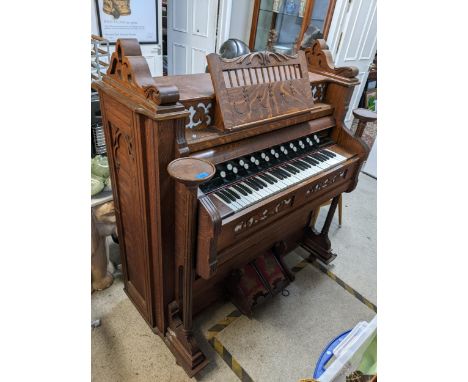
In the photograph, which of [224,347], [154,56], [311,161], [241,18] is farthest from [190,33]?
[224,347]

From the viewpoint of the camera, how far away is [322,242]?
2.38 m

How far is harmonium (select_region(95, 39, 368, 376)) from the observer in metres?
1.10

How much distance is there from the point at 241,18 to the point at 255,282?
3537mm

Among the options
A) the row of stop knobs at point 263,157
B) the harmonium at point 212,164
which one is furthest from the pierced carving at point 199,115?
the row of stop knobs at point 263,157

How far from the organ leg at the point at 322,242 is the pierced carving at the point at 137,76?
1652mm

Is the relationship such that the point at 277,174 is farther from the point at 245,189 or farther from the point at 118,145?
the point at 118,145

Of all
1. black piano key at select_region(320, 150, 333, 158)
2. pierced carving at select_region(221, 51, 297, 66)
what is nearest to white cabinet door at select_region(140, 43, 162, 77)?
pierced carving at select_region(221, 51, 297, 66)

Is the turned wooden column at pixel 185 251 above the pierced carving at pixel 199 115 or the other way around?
the other way around

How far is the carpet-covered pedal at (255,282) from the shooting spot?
187 cm

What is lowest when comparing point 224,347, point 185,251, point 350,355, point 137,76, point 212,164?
point 224,347

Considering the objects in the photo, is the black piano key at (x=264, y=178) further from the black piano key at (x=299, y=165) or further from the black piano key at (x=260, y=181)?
the black piano key at (x=299, y=165)

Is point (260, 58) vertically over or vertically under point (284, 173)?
over

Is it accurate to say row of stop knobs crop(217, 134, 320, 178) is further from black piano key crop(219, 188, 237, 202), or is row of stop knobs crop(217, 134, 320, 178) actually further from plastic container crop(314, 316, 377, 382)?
plastic container crop(314, 316, 377, 382)

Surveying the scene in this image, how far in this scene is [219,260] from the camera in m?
1.29
